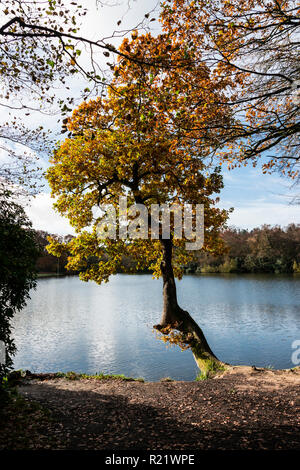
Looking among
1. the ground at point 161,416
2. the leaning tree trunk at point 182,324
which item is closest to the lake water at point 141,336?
the leaning tree trunk at point 182,324

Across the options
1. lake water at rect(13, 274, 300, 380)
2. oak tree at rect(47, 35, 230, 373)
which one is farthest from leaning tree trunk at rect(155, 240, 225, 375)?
lake water at rect(13, 274, 300, 380)

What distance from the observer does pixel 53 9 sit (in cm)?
569

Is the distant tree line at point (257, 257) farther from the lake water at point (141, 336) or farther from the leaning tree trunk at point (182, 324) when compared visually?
the leaning tree trunk at point (182, 324)

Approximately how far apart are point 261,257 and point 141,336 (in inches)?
2110

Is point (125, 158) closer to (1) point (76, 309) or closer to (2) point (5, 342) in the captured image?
(2) point (5, 342)

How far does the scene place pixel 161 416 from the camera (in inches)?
255

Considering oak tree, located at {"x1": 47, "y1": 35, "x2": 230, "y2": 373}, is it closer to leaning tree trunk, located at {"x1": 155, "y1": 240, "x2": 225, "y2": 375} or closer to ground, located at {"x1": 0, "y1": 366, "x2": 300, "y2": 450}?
leaning tree trunk, located at {"x1": 155, "y1": 240, "x2": 225, "y2": 375}

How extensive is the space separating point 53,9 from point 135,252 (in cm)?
840

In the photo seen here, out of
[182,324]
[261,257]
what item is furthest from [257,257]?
[182,324]

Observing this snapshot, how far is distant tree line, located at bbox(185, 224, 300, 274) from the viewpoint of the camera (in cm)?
6744

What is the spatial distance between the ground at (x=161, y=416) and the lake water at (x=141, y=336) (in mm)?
5471

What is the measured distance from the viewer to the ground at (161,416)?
197 inches

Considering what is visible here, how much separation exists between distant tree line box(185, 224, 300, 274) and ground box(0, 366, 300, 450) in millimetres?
57186
